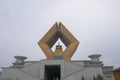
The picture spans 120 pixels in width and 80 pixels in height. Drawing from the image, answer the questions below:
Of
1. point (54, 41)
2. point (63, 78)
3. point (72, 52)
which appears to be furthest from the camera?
point (54, 41)

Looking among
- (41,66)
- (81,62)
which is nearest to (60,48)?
(81,62)

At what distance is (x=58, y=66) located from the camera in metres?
25.3

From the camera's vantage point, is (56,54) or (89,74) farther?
(56,54)

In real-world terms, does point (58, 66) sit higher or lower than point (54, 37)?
lower

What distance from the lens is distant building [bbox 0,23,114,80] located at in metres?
22.7

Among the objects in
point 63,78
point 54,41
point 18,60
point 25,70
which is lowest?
point 63,78

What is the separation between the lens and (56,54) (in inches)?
1117

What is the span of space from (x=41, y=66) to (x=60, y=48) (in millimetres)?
6640

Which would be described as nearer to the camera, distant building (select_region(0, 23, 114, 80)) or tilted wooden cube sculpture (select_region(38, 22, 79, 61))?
distant building (select_region(0, 23, 114, 80))

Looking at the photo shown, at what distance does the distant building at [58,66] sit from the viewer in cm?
2267

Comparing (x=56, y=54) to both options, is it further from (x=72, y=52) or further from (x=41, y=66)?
(x=41, y=66)

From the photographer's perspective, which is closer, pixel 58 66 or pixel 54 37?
pixel 58 66

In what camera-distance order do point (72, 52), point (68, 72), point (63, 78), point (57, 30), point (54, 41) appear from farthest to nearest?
point (54, 41)
point (57, 30)
point (72, 52)
point (68, 72)
point (63, 78)

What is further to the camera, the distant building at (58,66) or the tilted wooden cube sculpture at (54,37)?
the tilted wooden cube sculpture at (54,37)
